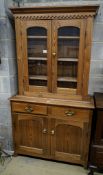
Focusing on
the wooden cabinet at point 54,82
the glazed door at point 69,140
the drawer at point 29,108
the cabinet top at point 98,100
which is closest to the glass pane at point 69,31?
the wooden cabinet at point 54,82

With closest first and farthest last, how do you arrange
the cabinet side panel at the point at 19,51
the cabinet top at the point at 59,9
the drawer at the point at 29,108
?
the cabinet top at the point at 59,9
the cabinet side panel at the point at 19,51
the drawer at the point at 29,108

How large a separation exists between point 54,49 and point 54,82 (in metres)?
0.38

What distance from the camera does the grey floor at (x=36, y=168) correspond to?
2.06 m

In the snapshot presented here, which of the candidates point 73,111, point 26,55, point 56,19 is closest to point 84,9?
point 56,19

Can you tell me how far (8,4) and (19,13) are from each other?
0.73ft

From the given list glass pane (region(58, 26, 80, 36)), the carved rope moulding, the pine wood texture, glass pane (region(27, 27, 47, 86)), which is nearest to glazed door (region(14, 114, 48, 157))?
glass pane (region(27, 27, 47, 86))

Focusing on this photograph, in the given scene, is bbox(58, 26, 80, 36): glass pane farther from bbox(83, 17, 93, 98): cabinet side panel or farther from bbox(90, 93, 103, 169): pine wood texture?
bbox(90, 93, 103, 169): pine wood texture

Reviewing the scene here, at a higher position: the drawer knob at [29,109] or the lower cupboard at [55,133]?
the drawer knob at [29,109]

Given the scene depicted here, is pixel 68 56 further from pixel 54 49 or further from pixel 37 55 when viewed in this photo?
pixel 37 55

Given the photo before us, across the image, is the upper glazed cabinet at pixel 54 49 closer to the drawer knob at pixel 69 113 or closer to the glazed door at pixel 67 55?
the glazed door at pixel 67 55

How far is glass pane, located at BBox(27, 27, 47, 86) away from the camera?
6.35 feet

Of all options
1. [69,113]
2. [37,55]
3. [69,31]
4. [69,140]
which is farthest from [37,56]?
[69,140]

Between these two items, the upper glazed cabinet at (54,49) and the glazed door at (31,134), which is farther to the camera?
the glazed door at (31,134)

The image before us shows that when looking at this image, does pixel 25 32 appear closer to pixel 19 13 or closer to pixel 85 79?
pixel 19 13
